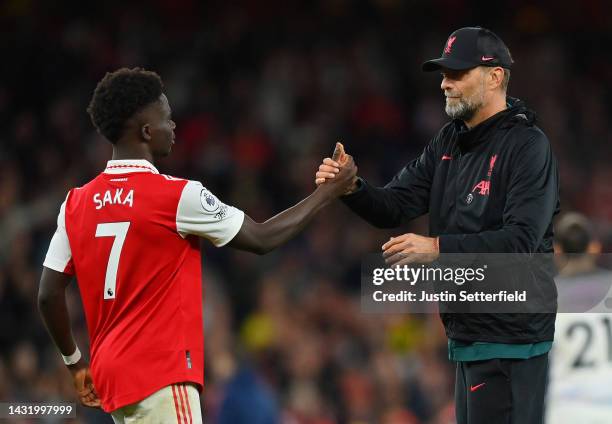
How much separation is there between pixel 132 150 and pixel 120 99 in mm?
189

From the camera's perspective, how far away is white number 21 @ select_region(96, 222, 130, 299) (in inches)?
160

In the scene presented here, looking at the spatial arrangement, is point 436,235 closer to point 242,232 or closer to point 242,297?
point 242,232

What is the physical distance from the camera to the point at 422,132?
36.4 feet

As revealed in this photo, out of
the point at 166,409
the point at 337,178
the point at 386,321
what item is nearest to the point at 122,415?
the point at 166,409

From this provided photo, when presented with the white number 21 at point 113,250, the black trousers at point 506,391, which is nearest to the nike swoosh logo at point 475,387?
the black trousers at point 506,391

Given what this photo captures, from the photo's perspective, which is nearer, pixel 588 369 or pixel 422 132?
pixel 588 369

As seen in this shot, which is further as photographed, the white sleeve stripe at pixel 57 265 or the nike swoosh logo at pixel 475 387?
the nike swoosh logo at pixel 475 387

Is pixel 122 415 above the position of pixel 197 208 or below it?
below

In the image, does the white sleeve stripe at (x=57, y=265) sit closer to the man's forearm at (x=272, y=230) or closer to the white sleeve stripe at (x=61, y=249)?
the white sleeve stripe at (x=61, y=249)

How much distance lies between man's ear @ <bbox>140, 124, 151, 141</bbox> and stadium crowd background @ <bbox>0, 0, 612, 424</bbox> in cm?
385

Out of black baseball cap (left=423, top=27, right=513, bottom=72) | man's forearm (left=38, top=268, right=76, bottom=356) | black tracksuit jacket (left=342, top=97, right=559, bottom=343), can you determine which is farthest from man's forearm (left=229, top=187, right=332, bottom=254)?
black baseball cap (left=423, top=27, right=513, bottom=72)

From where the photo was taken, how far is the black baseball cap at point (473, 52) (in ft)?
15.0

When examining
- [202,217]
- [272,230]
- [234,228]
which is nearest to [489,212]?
[272,230]

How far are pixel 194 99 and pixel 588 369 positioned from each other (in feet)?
22.2
